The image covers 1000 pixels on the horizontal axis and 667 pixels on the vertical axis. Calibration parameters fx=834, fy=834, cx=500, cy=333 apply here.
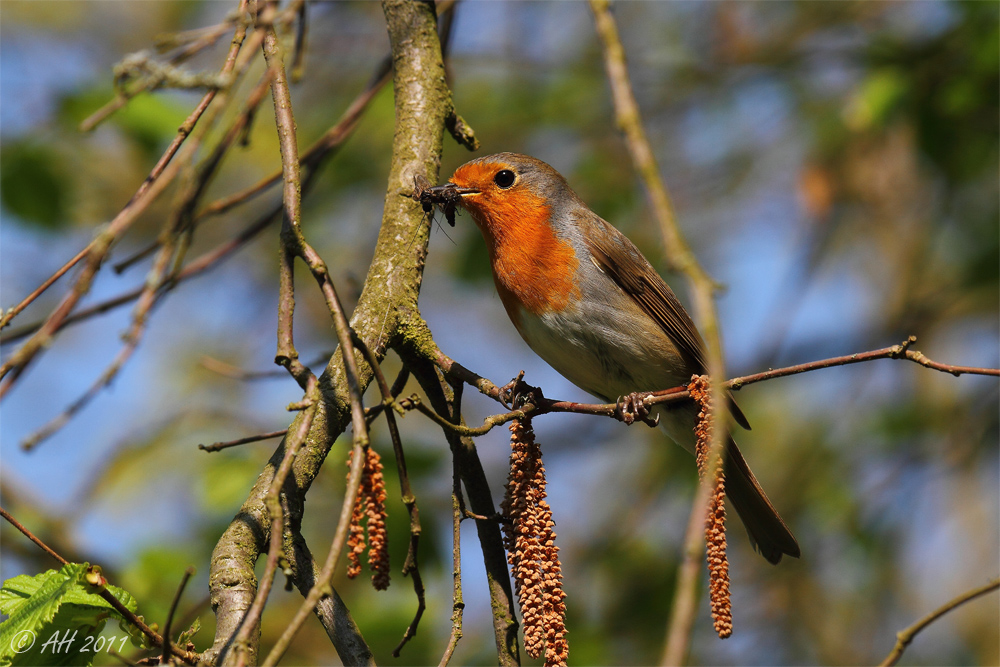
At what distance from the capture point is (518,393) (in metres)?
2.66

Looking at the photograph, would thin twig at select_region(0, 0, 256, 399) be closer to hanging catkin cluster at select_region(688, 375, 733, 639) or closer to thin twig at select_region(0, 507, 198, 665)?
thin twig at select_region(0, 507, 198, 665)

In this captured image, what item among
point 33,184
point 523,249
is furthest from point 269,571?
point 33,184

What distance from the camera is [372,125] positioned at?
19.8 feet

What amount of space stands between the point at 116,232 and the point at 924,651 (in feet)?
27.2

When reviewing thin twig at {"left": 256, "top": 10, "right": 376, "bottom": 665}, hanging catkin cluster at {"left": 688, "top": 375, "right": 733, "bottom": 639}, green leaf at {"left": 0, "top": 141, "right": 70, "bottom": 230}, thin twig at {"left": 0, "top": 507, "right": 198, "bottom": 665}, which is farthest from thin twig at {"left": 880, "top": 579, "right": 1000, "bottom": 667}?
green leaf at {"left": 0, "top": 141, "right": 70, "bottom": 230}

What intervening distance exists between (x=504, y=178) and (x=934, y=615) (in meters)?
2.77

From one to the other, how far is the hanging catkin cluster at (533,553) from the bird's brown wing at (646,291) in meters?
1.77

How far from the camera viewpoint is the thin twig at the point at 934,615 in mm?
1599

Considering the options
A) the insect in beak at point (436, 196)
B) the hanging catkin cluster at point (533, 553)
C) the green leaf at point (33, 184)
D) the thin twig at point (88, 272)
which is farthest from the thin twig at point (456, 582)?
the green leaf at point (33, 184)

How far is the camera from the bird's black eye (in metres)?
3.92

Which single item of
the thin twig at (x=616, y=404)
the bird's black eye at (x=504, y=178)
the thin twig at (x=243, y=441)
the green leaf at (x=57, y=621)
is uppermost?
the bird's black eye at (x=504, y=178)

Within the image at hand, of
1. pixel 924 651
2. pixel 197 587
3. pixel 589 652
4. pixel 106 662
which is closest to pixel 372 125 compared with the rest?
pixel 197 587

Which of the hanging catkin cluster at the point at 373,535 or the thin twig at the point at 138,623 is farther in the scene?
the hanging catkin cluster at the point at 373,535

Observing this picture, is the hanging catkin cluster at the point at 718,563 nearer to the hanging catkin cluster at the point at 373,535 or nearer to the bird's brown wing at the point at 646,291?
the hanging catkin cluster at the point at 373,535
